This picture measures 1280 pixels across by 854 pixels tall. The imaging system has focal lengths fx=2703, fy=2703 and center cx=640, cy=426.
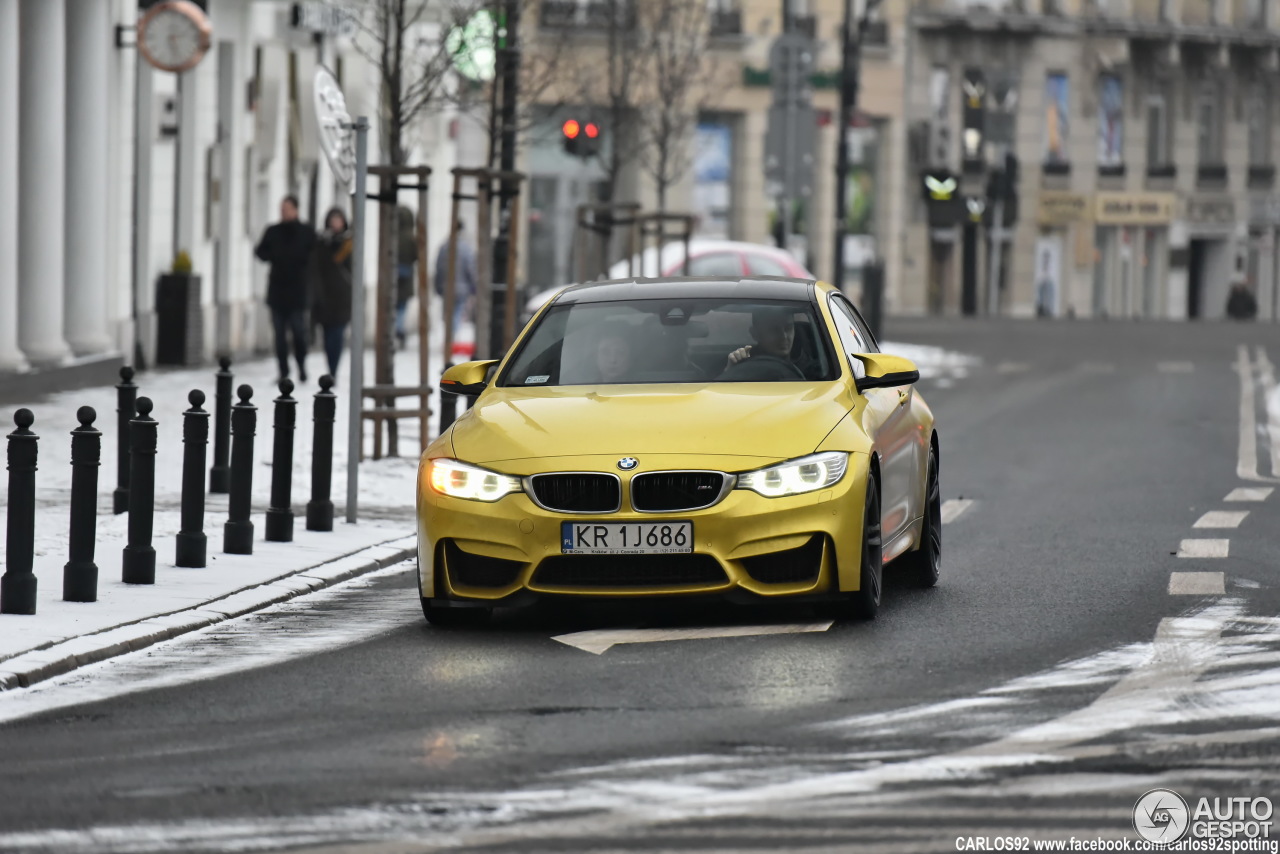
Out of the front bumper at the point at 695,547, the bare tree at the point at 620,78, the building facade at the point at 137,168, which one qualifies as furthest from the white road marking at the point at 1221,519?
the bare tree at the point at 620,78

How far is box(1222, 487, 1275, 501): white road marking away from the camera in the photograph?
1641 cm

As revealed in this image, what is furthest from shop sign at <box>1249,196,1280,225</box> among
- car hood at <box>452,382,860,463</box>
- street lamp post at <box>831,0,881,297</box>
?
car hood at <box>452,382,860,463</box>

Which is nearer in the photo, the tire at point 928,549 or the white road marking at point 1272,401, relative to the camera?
the tire at point 928,549

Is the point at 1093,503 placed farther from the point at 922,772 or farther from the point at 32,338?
the point at 32,338

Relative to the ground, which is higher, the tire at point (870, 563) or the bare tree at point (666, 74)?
the bare tree at point (666, 74)

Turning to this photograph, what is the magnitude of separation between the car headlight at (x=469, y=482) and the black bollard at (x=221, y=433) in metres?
5.48

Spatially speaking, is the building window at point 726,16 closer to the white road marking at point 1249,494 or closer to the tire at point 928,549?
the white road marking at point 1249,494

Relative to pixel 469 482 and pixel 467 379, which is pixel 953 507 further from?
pixel 469 482

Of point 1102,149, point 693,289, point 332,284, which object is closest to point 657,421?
point 693,289

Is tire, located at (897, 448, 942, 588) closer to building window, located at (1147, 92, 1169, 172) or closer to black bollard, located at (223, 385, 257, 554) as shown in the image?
black bollard, located at (223, 385, 257, 554)

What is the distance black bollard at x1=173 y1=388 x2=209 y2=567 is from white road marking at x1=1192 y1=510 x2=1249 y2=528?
550 cm

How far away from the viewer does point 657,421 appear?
33.0ft

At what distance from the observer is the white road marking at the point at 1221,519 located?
1454 cm

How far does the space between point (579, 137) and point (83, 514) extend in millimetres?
18878
